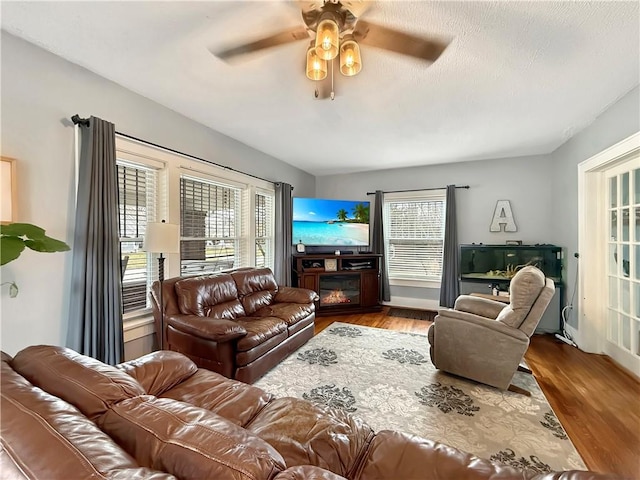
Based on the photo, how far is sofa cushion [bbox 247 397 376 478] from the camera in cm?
103

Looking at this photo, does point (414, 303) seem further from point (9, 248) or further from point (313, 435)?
point (9, 248)

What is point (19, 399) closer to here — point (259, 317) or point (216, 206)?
point (259, 317)

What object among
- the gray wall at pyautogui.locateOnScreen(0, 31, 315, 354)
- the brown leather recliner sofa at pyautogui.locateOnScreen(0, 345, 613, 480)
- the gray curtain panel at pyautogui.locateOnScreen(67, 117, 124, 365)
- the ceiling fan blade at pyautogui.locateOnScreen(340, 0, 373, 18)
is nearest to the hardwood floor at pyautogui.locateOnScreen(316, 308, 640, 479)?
the brown leather recliner sofa at pyautogui.locateOnScreen(0, 345, 613, 480)

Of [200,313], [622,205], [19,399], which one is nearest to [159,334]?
[200,313]

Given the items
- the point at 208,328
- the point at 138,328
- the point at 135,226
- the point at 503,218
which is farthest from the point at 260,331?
the point at 503,218

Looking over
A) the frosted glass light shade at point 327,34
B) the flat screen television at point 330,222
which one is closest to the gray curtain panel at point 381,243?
the flat screen television at point 330,222

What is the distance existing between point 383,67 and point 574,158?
2.97 meters

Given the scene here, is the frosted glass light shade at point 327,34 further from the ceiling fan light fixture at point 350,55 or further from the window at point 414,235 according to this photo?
the window at point 414,235

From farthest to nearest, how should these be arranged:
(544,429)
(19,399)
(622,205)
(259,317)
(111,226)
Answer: (259,317) → (622,205) → (111,226) → (544,429) → (19,399)

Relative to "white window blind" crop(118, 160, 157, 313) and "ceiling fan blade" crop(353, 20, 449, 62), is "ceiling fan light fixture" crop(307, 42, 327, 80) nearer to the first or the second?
"ceiling fan blade" crop(353, 20, 449, 62)

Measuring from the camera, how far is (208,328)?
2285 millimetres

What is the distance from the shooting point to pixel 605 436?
72.1 inches

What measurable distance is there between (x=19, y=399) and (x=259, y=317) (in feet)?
7.58

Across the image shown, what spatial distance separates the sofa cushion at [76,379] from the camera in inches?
35.7
